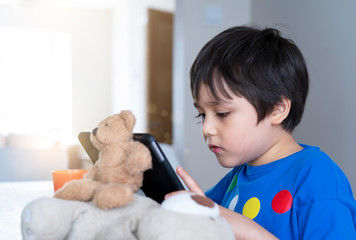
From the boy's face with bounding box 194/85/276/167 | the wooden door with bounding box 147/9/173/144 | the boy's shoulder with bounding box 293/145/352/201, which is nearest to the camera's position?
the boy's shoulder with bounding box 293/145/352/201

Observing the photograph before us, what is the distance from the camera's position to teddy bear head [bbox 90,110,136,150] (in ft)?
1.77

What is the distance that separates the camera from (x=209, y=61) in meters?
0.81

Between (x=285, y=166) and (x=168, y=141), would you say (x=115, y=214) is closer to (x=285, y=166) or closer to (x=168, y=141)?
(x=285, y=166)

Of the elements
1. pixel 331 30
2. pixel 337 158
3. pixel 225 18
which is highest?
pixel 225 18

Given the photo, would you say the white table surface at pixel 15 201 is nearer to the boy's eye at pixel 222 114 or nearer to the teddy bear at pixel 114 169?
the teddy bear at pixel 114 169

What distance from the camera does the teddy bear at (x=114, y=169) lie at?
0.46 metres

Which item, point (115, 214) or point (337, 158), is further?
point (337, 158)

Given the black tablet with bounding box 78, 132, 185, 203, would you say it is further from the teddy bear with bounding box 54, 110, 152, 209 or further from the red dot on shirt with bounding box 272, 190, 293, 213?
the red dot on shirt with bounding box 272, 190, 293, 213

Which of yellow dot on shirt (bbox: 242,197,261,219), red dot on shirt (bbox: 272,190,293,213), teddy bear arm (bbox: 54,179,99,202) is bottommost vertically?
yellow dot on shirt (bbox: 242,197,261,219)

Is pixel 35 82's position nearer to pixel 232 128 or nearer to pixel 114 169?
pixel 232 128

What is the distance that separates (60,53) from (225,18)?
17.2 feet

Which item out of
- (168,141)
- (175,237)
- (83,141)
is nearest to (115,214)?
(175,237)

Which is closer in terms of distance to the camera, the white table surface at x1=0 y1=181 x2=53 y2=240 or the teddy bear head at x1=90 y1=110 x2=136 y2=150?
the teddy bear head at x1=90 y1=110 x2=136 y2=150

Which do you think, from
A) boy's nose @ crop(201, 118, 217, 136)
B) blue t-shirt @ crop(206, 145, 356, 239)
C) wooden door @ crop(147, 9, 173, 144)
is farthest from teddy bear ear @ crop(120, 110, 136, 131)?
wooden door @ crop(147, 9, 173, 144)
